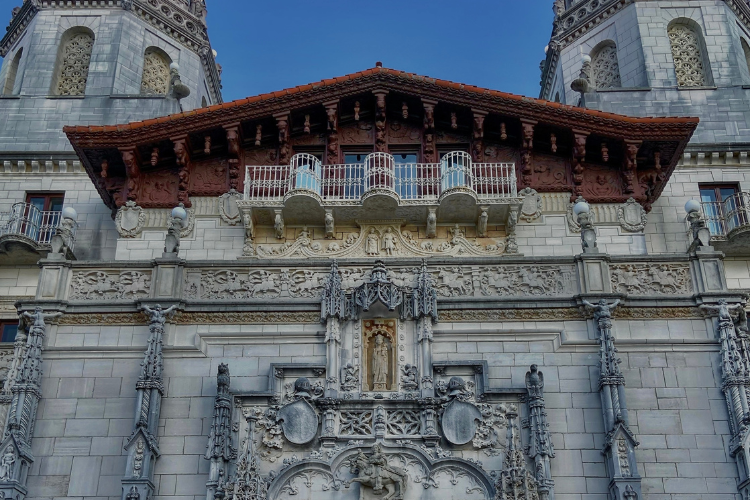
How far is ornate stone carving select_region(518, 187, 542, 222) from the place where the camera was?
22.5 metres

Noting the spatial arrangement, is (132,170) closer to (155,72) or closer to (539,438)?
(155,72)

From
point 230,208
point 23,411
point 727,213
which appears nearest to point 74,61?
point 230,208

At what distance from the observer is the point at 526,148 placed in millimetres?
23094

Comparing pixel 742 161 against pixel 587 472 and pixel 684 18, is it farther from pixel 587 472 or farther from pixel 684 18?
pixel 587 472

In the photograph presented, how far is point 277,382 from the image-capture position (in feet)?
62.9

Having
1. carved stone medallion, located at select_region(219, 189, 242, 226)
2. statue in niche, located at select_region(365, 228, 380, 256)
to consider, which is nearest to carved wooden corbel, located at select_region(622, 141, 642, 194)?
statue in niche, located at select_region(365, 228, 380, 256)

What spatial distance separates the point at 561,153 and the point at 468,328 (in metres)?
6.06

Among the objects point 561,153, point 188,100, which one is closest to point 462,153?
point 561,153

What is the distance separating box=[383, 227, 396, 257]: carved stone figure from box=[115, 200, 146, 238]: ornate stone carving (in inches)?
231

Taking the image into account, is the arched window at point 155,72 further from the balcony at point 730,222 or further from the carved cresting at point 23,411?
the balcony at point 730,222

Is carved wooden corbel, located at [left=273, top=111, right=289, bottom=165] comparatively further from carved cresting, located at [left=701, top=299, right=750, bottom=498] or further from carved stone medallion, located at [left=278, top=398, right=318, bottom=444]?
carved cresting, located at [left=701, top=299, right=750, bottom=498]

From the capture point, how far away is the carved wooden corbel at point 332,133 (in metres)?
23.3

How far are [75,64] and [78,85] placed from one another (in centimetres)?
94

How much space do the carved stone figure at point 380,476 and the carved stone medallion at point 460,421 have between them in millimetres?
1234
